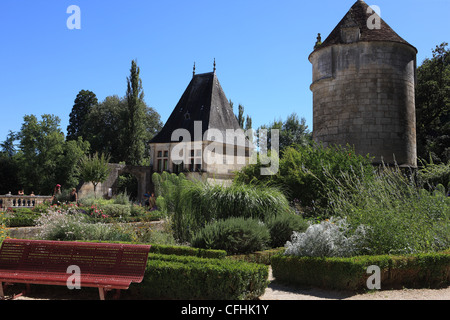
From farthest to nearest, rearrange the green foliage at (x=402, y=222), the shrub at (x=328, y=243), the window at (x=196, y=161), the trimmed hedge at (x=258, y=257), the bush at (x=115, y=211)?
the window at (x=196, y=161)
the bush at (x=115, y=211)
the trimmed hedge at (x=258, y=257)
the green foliage at (x=402, y=222)
the shrub at (x=328, y=243)

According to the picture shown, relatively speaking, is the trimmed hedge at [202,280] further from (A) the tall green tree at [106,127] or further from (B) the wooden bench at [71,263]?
(A) the tall green tree at [106,127]

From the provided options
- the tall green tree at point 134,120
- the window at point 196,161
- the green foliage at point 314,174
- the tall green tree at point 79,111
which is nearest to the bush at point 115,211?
the green foliage at point 314,174

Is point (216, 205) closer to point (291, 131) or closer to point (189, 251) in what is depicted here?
point (189, 251)

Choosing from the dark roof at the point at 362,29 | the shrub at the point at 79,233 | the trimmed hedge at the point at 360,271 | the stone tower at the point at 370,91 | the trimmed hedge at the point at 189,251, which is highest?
the dark roof at the point at 362,29

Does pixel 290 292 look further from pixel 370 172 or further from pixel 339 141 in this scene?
pixel 339 141

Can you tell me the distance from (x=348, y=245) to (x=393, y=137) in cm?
1117

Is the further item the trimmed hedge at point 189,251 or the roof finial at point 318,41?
the roof finial at point 318,41

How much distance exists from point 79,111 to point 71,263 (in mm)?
43576

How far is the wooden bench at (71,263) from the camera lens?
17.6ft

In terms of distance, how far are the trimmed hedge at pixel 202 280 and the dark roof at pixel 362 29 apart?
14008 millimetres

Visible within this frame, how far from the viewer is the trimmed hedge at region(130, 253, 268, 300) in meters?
5.14

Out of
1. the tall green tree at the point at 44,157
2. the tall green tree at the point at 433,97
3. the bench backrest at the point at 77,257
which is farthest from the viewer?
the tall green tree at the point at 44,157

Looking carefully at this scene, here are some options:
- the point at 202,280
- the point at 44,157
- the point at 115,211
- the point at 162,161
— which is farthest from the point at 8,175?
the point at 202,280

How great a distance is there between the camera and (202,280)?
527cm
